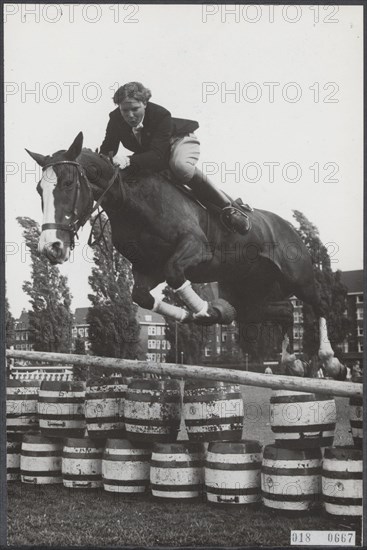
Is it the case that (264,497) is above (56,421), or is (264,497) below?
below

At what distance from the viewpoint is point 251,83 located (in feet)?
11.1

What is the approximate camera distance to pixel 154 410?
10.8ft

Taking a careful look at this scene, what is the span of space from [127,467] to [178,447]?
0.31 metres

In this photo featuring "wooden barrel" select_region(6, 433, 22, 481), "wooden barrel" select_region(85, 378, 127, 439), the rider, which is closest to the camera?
the rider

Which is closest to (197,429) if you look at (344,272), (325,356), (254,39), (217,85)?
(325,356)

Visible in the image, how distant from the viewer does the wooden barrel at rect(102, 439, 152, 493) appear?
3.37 metres

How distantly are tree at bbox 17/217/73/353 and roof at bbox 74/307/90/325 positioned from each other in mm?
34

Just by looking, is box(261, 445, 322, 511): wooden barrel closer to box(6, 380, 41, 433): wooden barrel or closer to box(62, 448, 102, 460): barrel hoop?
box(62, 448, 102, 460): barrel hoop

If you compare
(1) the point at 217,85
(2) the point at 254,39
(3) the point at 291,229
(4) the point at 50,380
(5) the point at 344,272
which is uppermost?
→ (2) the point at 254,39

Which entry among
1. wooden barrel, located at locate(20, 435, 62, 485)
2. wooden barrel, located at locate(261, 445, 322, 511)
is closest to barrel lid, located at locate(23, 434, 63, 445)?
wooden barrel, located at locate(20, 435, 62, 485)

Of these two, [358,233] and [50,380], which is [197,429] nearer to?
[50,380]

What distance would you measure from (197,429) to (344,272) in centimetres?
108

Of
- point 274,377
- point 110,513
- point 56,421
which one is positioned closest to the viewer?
point 274,377

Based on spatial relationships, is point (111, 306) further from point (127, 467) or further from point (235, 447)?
point (235, 447)
